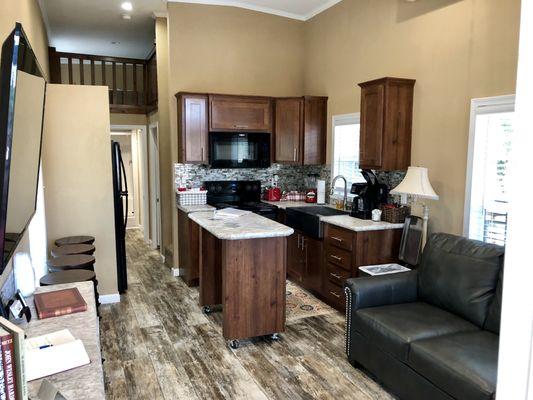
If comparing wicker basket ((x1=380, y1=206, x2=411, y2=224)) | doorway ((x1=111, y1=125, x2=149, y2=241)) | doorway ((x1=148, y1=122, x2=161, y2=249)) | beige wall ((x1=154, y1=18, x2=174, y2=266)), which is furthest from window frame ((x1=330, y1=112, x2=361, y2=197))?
doorway ((x1=111, y1=125, x2=149, y2=241))

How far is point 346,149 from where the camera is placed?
5.24 metres

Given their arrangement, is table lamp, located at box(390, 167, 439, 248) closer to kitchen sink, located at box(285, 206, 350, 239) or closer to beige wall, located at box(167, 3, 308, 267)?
kitchen sink, located at box(285, 206, 350, 239)

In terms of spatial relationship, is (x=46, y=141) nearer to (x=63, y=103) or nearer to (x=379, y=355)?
(x=63, y=103)

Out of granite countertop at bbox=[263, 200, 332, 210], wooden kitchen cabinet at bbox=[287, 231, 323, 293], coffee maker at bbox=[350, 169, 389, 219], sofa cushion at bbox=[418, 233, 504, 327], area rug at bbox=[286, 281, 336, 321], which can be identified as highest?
coffee maker at bbox=[350, 169, 389, 219]

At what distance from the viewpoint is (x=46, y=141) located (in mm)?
4199

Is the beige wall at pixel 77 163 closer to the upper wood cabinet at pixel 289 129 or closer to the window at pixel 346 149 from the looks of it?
the upper wood cabinet at pixel 289 129

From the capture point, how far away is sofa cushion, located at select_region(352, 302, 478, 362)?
268 cm

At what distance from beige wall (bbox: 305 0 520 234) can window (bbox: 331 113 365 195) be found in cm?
18

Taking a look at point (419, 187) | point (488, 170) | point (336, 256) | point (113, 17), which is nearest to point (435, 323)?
point (419, 187)

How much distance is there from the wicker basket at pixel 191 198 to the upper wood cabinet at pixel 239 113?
810mm

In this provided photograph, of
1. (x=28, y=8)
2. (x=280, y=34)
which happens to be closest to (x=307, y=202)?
(x=280, y=34)

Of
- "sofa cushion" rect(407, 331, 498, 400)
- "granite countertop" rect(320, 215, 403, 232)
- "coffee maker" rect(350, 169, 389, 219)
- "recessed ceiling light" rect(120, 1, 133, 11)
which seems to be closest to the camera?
"sofa cushion" rect(407, 331, 498, 400)

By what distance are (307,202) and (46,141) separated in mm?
→ 3179

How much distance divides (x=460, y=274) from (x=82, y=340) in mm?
2453
